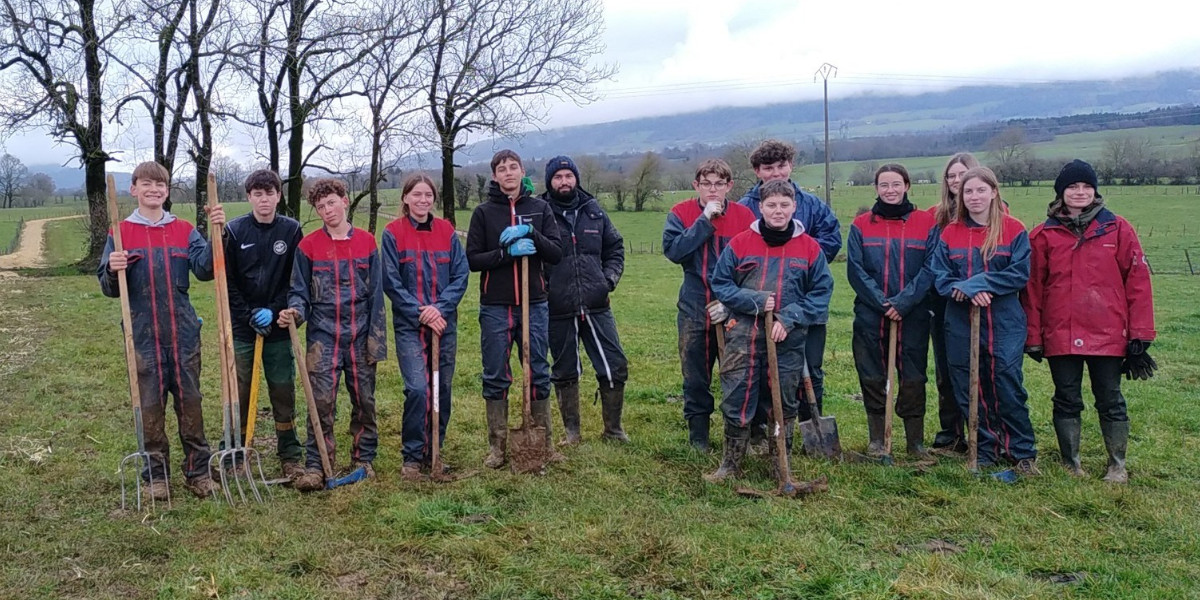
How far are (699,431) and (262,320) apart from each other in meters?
3.38

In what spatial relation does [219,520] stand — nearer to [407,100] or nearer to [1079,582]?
[1079,582]

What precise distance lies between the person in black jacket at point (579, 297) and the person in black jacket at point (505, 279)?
13.9 inches

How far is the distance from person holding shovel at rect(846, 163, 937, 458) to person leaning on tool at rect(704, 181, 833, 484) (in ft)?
1.79

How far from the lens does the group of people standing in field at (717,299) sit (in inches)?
217

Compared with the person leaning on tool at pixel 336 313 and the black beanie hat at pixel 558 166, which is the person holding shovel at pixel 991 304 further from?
the person leaning on tool at pixel 336 313

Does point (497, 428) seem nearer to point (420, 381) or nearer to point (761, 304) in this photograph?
point (420, 381)

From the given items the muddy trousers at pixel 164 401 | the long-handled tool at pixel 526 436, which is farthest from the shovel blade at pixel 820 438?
the muddy trousers at pixel 164 401

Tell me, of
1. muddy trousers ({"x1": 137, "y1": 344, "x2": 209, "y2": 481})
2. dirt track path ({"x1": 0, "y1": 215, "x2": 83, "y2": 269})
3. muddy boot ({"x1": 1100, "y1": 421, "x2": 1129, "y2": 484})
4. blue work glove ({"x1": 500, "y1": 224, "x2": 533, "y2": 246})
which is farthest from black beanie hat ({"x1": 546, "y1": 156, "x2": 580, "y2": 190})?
dirt track path ({"x1": 0, "y1": 215, "x2": 83, "y2": 269})

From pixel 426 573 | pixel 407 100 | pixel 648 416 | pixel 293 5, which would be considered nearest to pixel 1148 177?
pixel 407 100

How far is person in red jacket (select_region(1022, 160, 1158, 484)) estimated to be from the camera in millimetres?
5547

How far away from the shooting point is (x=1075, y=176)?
18.5 ft

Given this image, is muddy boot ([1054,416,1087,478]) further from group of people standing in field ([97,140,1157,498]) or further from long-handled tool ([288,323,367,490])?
long-handled tool ([288,323,367,490])

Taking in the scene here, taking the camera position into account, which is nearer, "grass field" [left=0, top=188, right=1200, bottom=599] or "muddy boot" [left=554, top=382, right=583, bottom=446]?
"grass field" [left=0, top=188, right=1200, bottom=599]

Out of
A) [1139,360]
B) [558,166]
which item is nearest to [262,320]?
[558,166]
